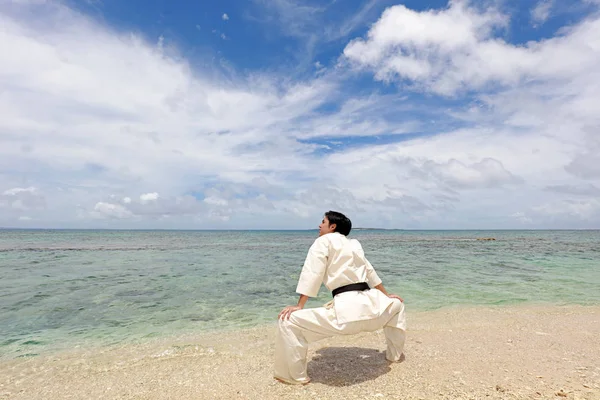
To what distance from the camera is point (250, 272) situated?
1909 centimetres

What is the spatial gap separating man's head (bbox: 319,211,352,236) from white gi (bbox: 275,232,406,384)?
0.12 m

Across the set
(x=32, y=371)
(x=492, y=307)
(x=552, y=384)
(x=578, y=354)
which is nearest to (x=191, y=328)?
(x=32, y=371)

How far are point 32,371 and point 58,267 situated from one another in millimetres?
17203

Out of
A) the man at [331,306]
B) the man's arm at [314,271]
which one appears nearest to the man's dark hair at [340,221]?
the man at [331,306]

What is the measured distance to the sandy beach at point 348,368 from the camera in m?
4.73

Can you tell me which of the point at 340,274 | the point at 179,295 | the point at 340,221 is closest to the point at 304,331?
the point at 340,274

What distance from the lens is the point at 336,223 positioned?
5250mm

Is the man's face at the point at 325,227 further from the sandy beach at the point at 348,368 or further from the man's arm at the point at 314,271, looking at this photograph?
the sandy beach at the point at 348,368

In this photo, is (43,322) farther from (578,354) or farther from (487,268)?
(487,268)

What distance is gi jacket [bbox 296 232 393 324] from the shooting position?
191 inches

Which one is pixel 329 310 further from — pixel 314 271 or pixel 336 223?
pixel 336 223

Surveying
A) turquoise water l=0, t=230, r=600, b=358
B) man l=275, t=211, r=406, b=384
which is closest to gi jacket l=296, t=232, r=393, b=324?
man l=275, t=211, r=406, b=384

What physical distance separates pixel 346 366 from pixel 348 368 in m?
0.10

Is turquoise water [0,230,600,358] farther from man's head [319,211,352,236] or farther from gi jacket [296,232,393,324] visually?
man's head [319,211,352,236]
